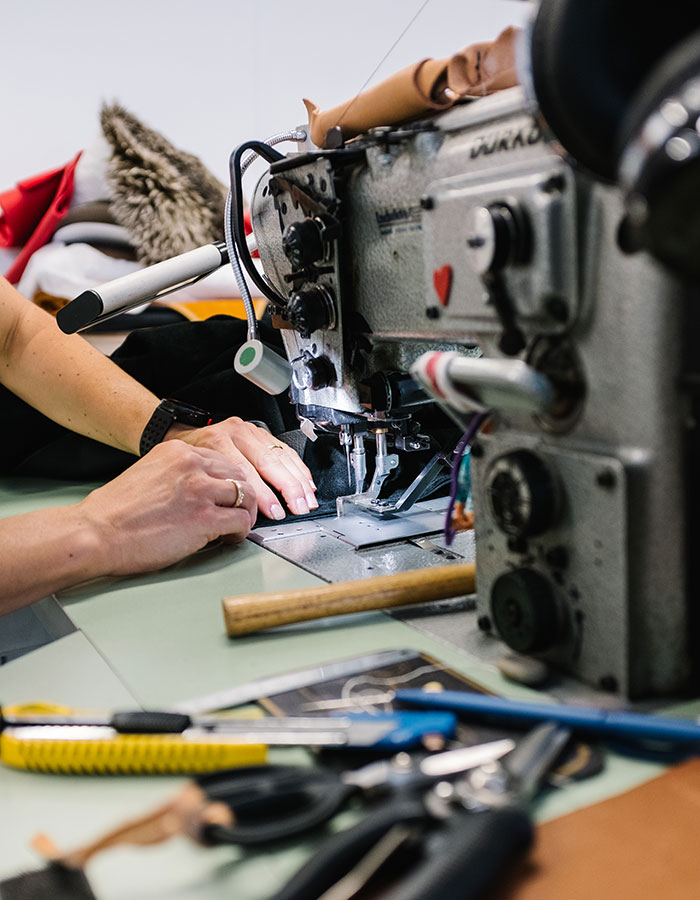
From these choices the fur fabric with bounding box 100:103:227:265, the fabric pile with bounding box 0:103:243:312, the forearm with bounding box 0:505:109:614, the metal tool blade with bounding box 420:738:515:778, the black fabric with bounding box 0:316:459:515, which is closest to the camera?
the metal tool blade with bounding box 420:738:515:778

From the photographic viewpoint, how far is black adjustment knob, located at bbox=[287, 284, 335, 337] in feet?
3.49

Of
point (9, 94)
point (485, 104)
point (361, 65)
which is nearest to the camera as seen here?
point (485, 104)

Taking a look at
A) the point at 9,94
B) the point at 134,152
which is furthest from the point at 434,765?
the point at 9,94

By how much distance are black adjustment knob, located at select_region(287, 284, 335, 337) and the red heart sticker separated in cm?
26

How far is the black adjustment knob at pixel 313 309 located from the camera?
1.06m

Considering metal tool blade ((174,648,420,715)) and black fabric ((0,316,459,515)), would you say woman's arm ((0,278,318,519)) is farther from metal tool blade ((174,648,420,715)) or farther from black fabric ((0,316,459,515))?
metal tool blade ((174,648,420,715))

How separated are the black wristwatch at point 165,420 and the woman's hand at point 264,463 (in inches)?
3.2

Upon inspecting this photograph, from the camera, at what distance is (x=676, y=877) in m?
0.48

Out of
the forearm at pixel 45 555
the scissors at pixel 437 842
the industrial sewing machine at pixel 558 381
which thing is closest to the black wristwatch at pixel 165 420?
the forearm at pixel 45 555

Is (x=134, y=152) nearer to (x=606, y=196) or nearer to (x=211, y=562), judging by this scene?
(x=211, y=562)

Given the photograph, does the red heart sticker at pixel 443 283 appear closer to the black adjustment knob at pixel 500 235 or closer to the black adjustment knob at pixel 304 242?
the black adjustment knob at pixel 500 235

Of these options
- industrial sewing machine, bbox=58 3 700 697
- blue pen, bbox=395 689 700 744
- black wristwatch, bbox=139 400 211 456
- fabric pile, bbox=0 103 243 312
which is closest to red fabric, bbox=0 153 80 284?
fabric pile, bbox=0 103 243 312

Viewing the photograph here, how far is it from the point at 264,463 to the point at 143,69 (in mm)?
2310

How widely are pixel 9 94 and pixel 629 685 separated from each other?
9.45 feet
